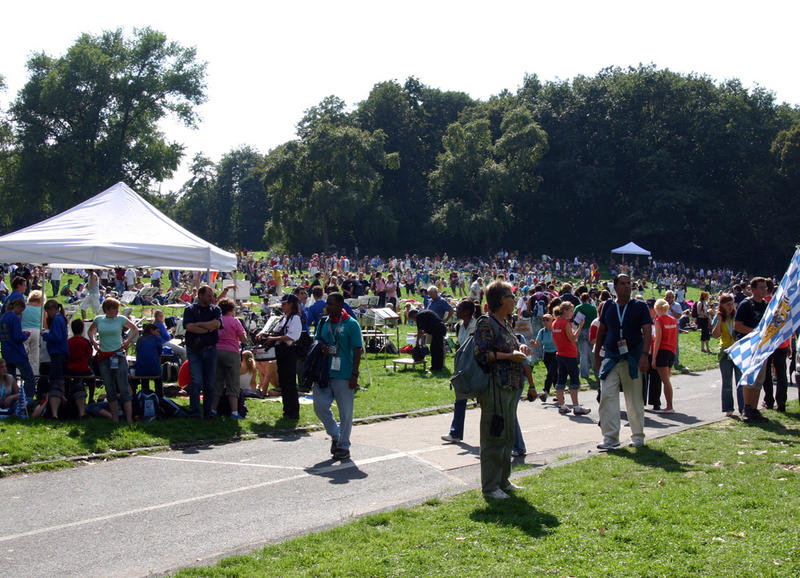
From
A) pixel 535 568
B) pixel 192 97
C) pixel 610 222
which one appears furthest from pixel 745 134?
pixel 535 568

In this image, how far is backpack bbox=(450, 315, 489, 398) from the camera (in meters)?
6.73

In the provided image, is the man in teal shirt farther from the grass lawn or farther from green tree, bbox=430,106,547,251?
green tree, bbox=430,106,547,251

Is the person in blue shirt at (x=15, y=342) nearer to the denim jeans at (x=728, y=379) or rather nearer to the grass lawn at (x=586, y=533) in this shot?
the grass lawn at (x=586, y=533)

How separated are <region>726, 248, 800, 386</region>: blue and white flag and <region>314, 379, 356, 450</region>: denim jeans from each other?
555 cm

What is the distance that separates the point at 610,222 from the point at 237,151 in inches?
2443

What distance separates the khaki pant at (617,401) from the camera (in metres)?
9.30

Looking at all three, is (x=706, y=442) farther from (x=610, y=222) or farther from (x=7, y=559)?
(x=610, y=222)

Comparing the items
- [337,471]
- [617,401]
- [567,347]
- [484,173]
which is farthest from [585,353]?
[484,173]

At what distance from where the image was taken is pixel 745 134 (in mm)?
69500

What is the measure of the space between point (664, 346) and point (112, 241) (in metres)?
9.14

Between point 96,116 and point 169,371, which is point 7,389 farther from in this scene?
point 96,116

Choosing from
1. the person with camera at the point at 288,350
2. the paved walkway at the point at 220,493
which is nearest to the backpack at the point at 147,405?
the paved walkway at the point at 220,493

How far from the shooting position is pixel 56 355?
10.8 m

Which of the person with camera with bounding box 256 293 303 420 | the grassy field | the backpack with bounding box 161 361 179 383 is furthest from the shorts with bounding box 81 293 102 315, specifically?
the person with camera with bounding box 256 293 303 420
